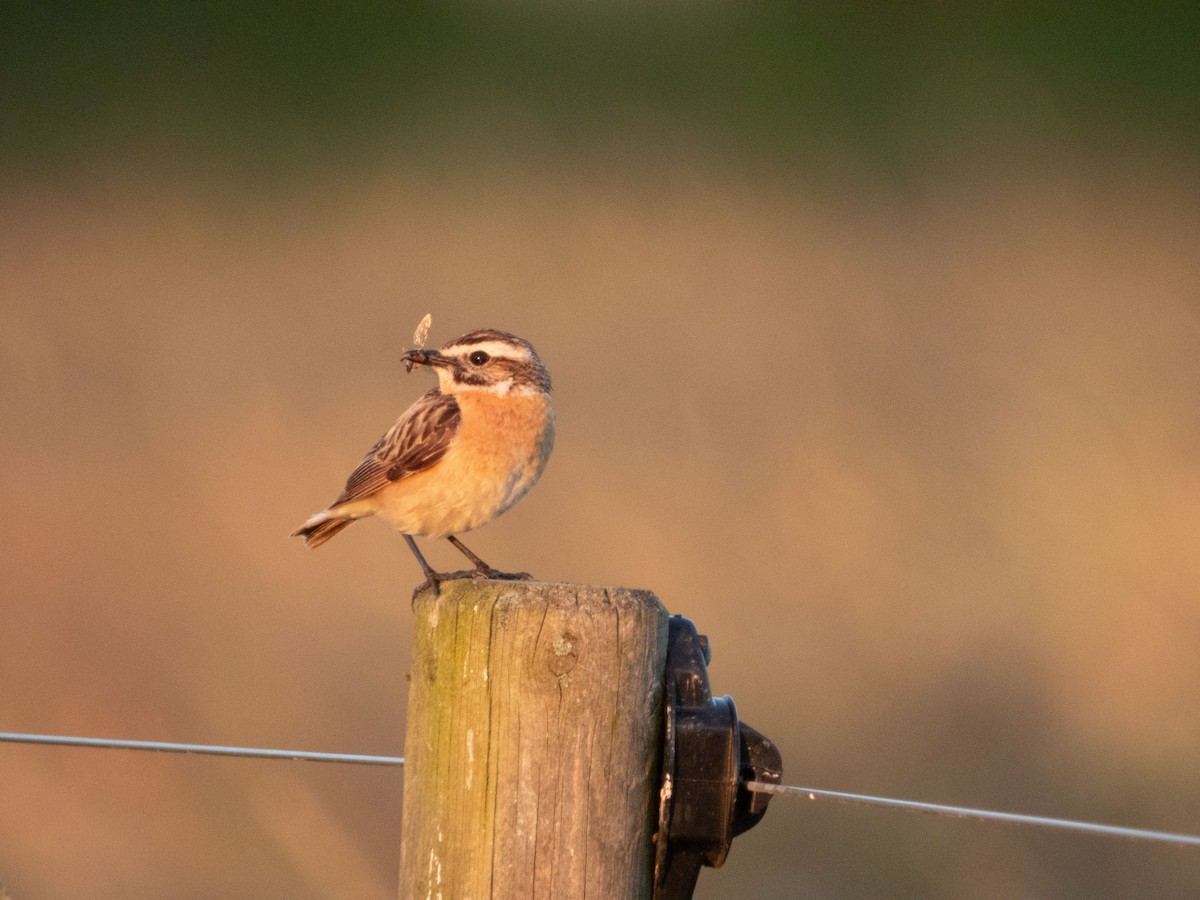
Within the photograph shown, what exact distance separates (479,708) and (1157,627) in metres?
11.7

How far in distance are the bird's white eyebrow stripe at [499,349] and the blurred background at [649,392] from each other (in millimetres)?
4730

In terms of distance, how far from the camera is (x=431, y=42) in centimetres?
1962

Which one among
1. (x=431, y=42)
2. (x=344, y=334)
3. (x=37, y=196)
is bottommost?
(x=344, y=334)

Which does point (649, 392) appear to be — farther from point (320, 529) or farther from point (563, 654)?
point (563, 654)

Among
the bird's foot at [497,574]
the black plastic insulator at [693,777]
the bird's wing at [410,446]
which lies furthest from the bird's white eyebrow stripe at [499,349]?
the black plastic insulator at [693,777]

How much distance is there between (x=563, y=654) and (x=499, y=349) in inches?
111

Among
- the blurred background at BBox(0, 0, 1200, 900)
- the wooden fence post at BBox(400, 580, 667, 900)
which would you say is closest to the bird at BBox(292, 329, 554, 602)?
the wooden fence post at BBox(400, 580, 667, 900)

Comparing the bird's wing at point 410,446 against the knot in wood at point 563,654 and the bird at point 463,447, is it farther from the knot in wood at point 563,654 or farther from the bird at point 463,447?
the knot in wood at point 563,654

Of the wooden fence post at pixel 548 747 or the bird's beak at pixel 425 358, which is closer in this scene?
the wooden fence post at pixel 548 747

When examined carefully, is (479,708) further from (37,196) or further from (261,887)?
(37,196)

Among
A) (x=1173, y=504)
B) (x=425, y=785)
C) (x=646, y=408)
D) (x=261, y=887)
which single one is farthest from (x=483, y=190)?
(x=425, y=785)

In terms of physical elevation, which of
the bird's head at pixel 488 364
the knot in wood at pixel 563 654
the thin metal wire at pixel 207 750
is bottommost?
the thin metal wire at pixel 207 750

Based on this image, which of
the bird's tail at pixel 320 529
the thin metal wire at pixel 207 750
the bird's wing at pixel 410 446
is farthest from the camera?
the bird's tail at pixel 320 529

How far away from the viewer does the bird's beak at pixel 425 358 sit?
5484 mm
